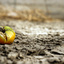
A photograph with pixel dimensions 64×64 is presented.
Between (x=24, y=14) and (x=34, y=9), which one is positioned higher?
(x=34, y=9)

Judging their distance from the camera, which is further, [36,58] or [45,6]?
[45,6]

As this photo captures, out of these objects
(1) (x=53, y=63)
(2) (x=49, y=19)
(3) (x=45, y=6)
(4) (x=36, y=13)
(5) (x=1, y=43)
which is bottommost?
(1) (x=53, y=63)

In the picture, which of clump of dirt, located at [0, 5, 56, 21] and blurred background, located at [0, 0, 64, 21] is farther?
blurred background, located at [0, 0, 64, 21]

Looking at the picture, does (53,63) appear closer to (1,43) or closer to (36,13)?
(1,43)

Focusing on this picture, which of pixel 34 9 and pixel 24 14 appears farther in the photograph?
pixel 34 9

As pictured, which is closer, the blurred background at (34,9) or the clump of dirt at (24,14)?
the clump of dirt at (24,14)

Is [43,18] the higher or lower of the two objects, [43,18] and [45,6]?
the lower

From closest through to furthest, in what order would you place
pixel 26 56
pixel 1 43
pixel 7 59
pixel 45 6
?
1. pixel 7 59
2. pixel 26 56
3. pixel 1 43
4. pixel 45 6

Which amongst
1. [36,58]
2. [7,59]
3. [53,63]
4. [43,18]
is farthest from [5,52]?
[43,18]
